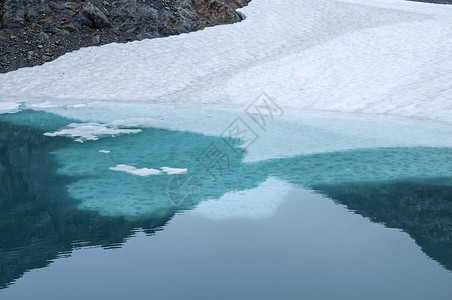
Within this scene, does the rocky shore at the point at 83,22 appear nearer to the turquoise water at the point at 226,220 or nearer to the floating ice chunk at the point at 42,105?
the floating ice chunk at the point at 42,105

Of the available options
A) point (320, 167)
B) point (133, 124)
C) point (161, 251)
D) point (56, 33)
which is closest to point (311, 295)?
point (161, 251)

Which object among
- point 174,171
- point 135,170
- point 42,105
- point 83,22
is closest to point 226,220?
point 174,171

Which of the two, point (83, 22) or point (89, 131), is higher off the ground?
point (83, 22)

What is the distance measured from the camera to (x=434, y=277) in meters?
5.36

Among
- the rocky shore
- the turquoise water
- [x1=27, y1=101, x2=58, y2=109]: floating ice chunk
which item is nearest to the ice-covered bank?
[x1=27, y1=101, x2=58, y2=109]: floating ice chunk

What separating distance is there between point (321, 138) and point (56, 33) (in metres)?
13.1

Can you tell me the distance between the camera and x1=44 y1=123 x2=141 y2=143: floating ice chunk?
12.1 metres

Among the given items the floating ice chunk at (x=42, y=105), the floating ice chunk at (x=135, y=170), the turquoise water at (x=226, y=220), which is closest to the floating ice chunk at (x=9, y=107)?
the floating ice chunk at (x=42, y=105)

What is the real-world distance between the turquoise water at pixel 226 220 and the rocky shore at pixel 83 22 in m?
9.78

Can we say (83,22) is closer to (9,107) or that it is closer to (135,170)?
(9,107)

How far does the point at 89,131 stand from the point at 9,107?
450 cm

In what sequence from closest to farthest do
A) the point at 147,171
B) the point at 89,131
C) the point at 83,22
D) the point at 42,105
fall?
the point at 147,171
the point at 89,131
the point at 42,105
the point at 83,22

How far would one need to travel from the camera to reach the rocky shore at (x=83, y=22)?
20.1 metres

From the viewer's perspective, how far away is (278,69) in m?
18.3
